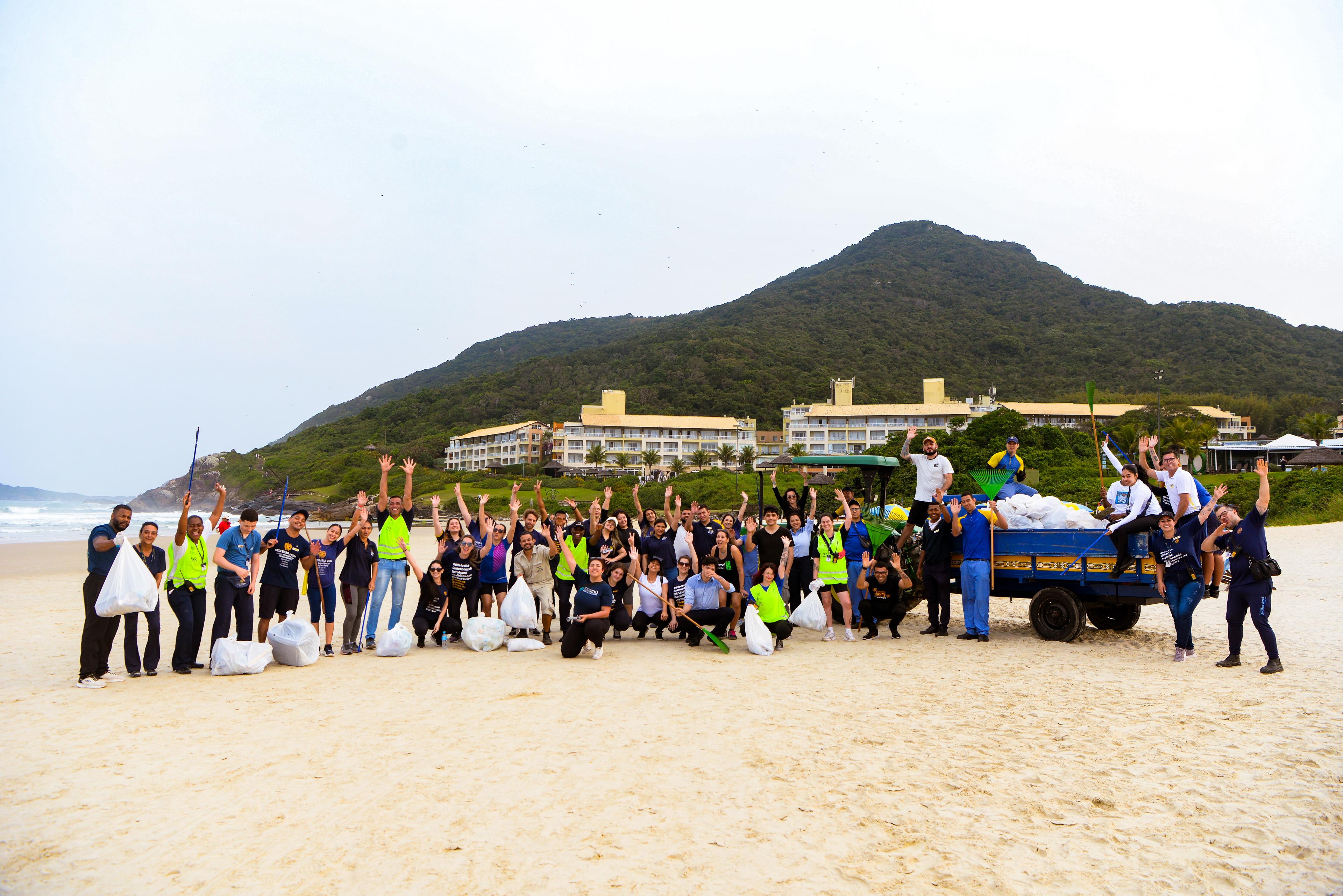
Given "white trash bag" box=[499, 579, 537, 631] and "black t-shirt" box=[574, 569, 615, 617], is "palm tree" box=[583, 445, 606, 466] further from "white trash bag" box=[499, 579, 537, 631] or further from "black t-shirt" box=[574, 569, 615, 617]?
"black t-shirt" box=[574, 569, 615, 617]

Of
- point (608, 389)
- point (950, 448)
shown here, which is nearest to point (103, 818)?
point (950, 448)

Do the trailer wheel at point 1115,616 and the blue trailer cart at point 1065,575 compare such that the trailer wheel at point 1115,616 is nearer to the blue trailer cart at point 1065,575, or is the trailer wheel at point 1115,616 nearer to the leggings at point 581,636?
the blue trailer cart at point 1065,575

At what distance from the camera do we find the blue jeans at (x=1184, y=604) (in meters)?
8.33

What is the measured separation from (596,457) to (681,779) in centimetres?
7329

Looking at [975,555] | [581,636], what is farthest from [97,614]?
[975,555]

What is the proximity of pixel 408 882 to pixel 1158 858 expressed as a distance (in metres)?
3.82

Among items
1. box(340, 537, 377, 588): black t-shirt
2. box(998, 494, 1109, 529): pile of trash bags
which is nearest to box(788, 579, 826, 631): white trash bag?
box(998, 494, 1109, 529): pile of trash bags

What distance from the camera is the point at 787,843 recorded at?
4.26 metres

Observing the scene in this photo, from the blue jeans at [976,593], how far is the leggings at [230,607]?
8329mm

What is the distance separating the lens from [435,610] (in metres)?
9.90

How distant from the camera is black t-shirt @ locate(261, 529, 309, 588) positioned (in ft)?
28.4

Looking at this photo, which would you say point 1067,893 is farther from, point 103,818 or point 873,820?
point 103,818

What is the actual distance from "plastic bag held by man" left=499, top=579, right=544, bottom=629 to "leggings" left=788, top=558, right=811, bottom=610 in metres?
3.51

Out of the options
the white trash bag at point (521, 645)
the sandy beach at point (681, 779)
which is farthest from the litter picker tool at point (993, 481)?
the white trash bag at point (521, 645)
